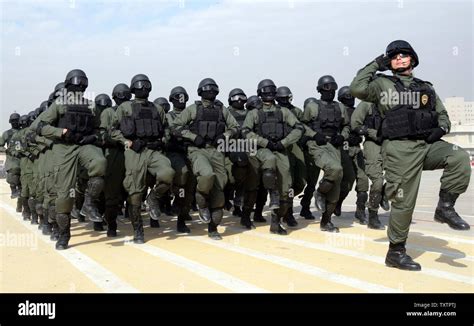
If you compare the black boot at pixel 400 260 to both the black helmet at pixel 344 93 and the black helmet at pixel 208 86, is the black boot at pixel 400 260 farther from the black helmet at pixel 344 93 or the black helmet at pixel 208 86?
the black helmet at pixel 344 93

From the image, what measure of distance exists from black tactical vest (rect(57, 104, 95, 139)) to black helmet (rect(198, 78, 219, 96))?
184cm

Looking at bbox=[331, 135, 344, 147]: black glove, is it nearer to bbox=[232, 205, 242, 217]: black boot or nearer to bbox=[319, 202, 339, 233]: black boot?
bbox=[319, 202, 339, 233]: black boot

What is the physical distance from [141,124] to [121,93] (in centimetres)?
264

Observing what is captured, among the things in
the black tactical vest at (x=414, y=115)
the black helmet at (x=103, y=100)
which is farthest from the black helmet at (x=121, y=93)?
the black tactical vest at (x=414, y=115)

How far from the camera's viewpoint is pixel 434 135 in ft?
16.3

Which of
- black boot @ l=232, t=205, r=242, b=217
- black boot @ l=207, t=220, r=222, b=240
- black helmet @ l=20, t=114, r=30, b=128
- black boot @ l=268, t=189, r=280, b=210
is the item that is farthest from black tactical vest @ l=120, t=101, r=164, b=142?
black helmet @ l=20, t=114, r=30, b=128

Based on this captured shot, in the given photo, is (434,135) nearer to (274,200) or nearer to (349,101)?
(274,200)

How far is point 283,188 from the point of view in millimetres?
7547

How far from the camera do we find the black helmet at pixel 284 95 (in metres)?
9.02

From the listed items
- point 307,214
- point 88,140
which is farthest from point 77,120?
point 307,214

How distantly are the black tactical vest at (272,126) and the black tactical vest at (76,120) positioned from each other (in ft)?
9.11

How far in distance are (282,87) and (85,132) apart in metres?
4.05
